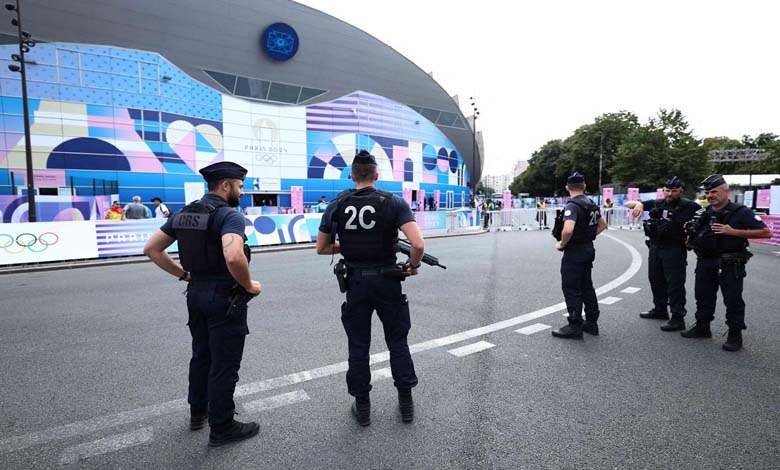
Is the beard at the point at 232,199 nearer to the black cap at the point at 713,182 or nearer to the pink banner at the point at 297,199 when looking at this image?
the black cap at the point at 713,182

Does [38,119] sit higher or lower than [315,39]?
lower

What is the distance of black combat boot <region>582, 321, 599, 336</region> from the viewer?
4.68m

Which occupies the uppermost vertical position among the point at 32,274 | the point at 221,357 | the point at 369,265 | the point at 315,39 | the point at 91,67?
the point at 315,39

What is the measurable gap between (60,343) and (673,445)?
582cm

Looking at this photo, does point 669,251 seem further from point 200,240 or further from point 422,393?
point 200,240

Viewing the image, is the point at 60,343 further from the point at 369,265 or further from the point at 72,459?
the point at 369,265

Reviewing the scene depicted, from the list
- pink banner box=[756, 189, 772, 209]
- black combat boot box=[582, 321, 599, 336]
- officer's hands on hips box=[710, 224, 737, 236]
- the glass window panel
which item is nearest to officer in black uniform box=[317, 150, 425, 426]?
black combat boot box=[582, 321, 599, 336]

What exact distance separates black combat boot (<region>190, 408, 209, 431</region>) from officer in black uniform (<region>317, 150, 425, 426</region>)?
1.03m

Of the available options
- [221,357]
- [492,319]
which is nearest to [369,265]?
[221,357]

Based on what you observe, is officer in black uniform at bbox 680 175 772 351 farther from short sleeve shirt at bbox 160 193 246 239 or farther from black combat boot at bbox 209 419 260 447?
short sleeve shirt at bbox 160 193 246 239

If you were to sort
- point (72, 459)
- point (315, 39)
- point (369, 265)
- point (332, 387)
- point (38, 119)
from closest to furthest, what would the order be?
point (72, 459), point (369, 265), point (332, 387), point (38, 119), point (315, 39)

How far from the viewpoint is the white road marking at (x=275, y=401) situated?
3.01 metres

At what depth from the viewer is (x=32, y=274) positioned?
31.0 feet

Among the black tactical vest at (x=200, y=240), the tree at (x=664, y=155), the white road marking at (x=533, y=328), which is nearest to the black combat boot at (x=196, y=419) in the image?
the black tactical vest at (x=200, y=240)
